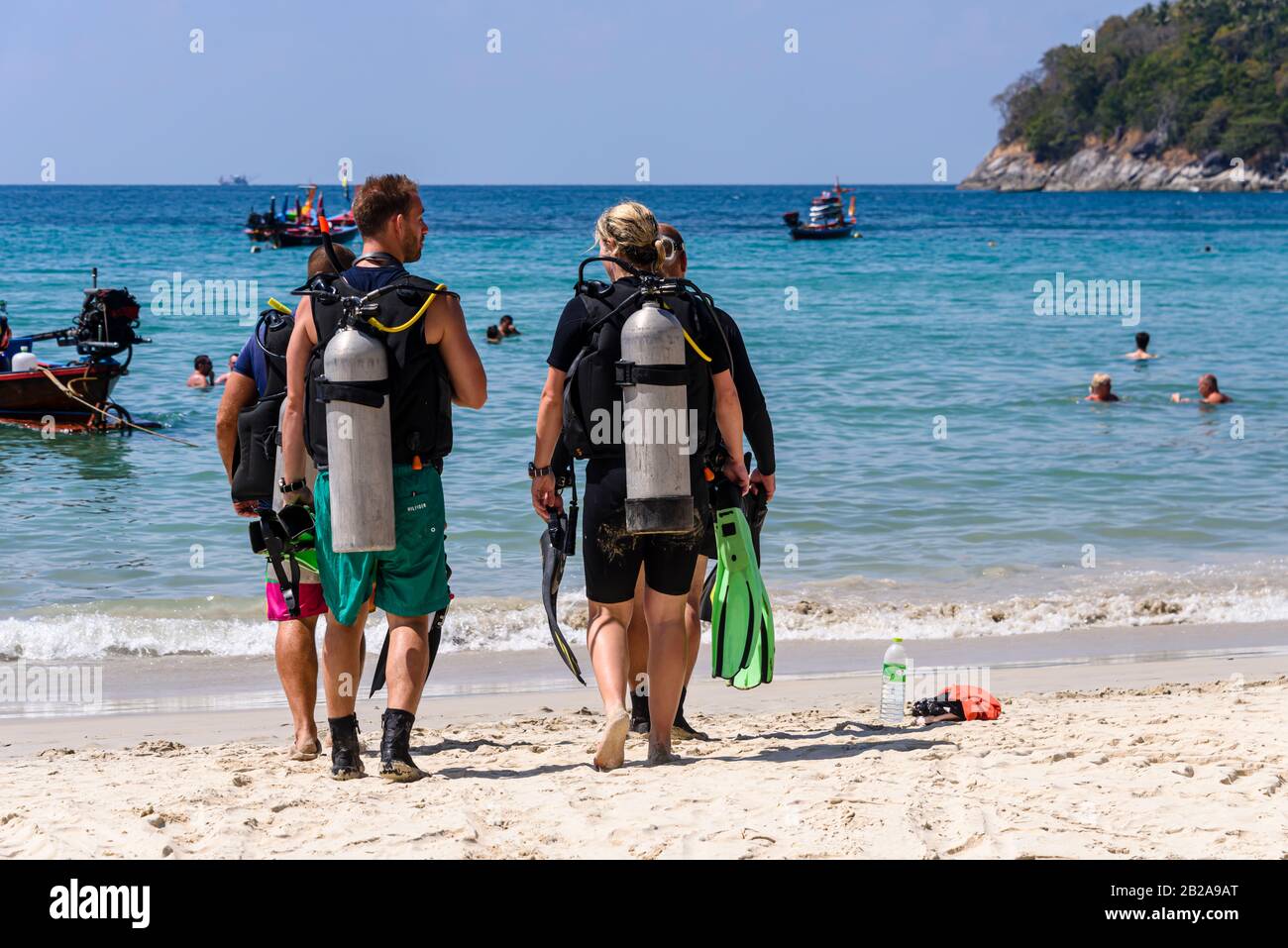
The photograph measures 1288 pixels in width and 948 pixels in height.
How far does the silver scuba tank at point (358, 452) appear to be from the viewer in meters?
3.90

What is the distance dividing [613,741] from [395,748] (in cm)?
71

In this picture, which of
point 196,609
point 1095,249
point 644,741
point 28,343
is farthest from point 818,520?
point 1095,249

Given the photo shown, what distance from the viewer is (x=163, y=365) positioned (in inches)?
750

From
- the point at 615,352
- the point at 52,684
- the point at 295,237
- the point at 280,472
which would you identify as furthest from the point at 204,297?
the point at 615,352

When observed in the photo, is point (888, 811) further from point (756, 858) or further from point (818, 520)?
point (818, 520)

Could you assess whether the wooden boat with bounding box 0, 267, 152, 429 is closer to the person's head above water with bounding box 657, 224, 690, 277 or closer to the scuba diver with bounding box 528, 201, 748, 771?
the person's head above water with bounding box 657, 224, 690, 277

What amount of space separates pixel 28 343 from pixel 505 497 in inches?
275

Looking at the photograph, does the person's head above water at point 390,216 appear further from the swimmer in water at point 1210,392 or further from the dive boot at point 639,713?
the swimmer in water at point 1210,392

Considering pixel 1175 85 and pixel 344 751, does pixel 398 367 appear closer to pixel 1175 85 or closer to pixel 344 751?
pixel 344 751

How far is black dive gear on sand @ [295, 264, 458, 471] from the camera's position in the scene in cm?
402

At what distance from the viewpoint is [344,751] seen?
4.35 metres

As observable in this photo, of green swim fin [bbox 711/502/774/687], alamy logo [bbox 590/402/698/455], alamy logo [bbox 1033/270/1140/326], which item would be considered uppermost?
alamy logo [bbox 1033/270/1140/326]

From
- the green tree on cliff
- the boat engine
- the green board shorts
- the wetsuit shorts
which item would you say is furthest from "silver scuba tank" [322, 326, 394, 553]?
the green tree on cliff
